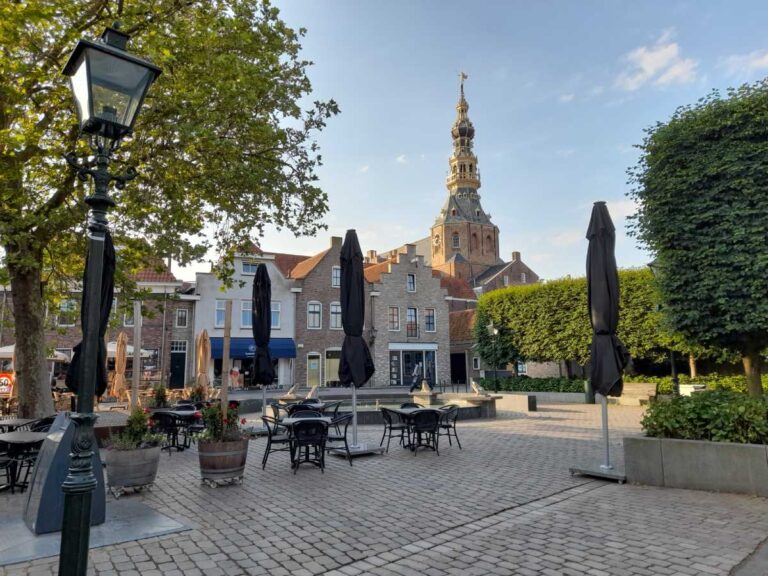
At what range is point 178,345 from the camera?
3008 centimetres

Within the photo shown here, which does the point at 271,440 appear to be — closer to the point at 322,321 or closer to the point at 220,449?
the point at 220,449

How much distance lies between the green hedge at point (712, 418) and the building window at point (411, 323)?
94.7 ft

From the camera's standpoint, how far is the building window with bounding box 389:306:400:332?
118 feet

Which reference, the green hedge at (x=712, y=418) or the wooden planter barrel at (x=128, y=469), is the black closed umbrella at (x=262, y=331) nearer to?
the wooden planter barrel at (x=128, y=469)

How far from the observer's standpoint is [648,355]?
21922 millimetres

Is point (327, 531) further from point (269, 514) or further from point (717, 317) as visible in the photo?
point (717, 317)

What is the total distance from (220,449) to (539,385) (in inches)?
828

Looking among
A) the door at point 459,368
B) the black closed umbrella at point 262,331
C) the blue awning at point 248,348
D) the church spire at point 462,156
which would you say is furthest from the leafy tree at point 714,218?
the church spire at point 462,156

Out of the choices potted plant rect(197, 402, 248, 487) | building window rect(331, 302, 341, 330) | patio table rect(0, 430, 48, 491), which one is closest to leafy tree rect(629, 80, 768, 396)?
potted plant rect(197, 402, 248, 487)

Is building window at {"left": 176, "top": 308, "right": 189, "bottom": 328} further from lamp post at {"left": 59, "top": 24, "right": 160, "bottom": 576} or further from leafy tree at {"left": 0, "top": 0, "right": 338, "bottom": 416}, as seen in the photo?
lamp post at {"left": 59, "top": 24, "right": 160, "bottom": 576}

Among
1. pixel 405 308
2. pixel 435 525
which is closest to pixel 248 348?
pixel 405 308

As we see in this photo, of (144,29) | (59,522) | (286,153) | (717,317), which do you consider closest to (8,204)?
(144,29)

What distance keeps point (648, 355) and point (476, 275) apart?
154 ft

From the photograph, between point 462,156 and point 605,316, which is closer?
point 605,316
